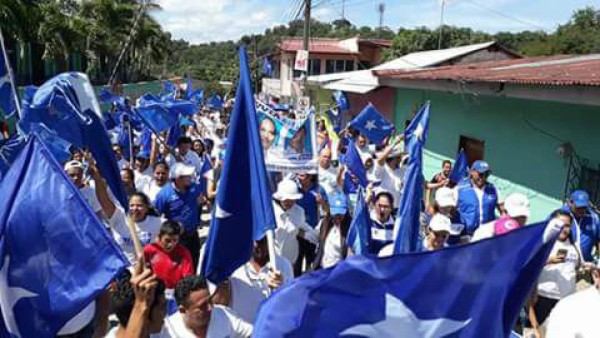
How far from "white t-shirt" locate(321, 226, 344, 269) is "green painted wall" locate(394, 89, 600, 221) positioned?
4.01m

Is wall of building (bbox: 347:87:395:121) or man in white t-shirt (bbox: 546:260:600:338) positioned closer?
man in white t-shirt (bbox: 546:260:600:338)

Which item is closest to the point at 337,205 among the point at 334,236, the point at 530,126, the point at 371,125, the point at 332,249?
the point at 334,236

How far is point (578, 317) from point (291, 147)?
3.16 metres

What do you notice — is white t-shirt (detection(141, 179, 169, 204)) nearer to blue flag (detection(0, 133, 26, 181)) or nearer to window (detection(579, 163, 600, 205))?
blue flag (detection(0, 133, 26, 181))

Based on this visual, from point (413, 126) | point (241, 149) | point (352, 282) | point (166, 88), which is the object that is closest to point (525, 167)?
point (413, 126)

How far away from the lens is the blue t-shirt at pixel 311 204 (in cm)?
605

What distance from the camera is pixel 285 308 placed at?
2.61 m

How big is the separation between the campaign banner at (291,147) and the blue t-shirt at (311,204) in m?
0.32

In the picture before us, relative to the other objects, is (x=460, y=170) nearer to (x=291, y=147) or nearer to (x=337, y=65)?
(x=291, y=147)

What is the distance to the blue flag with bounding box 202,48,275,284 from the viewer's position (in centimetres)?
362

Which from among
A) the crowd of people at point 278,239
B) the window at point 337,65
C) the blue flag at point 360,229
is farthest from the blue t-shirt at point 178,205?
the window at point 337,65

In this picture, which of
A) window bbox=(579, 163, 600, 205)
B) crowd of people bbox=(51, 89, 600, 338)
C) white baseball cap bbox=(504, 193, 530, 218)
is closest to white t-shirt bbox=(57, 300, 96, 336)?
crowd of people bbox=(51, 89, 600, 338)

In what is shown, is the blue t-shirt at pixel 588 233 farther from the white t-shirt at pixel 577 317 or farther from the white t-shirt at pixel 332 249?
the white t-shirt at pixel 577 317

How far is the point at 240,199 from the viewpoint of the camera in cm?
371
